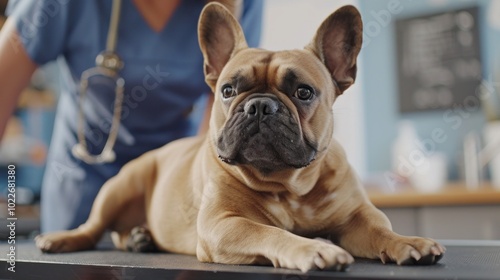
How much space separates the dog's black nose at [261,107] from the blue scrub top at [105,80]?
1.67 feet

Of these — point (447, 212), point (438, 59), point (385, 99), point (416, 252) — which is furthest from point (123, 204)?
point (438, 59)

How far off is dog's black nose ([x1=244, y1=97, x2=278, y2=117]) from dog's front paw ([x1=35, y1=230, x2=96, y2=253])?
484 millimetres

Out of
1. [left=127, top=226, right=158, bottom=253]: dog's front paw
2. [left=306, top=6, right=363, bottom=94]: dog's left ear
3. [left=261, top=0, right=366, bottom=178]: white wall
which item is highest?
[left=261, top=0, right=366, bottom=178]: white wall

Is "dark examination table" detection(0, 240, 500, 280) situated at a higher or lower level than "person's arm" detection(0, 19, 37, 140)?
lower

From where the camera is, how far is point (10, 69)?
1.21m

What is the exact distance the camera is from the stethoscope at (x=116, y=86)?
3.95 feet

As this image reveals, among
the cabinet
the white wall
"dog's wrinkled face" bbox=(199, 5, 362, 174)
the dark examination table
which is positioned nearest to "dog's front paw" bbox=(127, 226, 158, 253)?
the dark examination table

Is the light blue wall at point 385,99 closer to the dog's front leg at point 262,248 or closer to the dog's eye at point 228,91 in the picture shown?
the dog's eye at point 228,91

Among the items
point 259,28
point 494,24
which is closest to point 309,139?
point 259,28

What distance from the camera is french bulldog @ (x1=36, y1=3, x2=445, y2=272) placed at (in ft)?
2.54

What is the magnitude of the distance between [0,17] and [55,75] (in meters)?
0.58

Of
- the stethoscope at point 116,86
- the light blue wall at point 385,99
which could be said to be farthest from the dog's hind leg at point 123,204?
the light blue wall at point 385,99

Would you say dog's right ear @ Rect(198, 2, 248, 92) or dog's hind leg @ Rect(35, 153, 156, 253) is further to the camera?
dog's hind leg @ Rect(35, 153, 156, 253)

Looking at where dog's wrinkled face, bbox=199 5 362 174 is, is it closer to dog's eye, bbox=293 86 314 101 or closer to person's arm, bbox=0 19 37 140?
dog's eye, bbox=293 86 314 101
